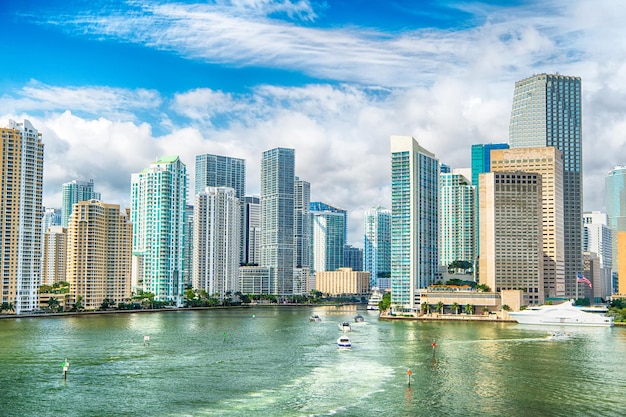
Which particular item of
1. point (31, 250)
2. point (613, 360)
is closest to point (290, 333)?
point (613, 360)

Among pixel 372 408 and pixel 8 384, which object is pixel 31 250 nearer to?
pixel 8 384

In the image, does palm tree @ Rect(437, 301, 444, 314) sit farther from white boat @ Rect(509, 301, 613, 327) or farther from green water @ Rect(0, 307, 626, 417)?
green water @ Rect(0, 307, 626, 417)

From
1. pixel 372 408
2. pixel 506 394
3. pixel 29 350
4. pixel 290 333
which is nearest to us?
pixel 372 408

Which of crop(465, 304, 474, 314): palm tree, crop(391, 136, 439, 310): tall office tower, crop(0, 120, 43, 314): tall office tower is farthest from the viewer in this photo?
crop(391, 136, 439, 310): tall office tower

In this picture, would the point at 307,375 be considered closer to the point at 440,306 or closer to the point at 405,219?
the point at 440,306

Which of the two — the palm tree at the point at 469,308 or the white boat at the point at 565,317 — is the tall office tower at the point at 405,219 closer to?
the palm tree at the point at 469,308

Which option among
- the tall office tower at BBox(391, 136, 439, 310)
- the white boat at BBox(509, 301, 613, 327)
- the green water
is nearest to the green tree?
the tall office tower at BBox(391, 136, 439, 310)

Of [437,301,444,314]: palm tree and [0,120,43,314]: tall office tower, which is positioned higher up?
[0,120,43,314]: tall office tower

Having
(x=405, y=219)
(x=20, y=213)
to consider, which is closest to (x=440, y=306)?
(x=405, y=219)
